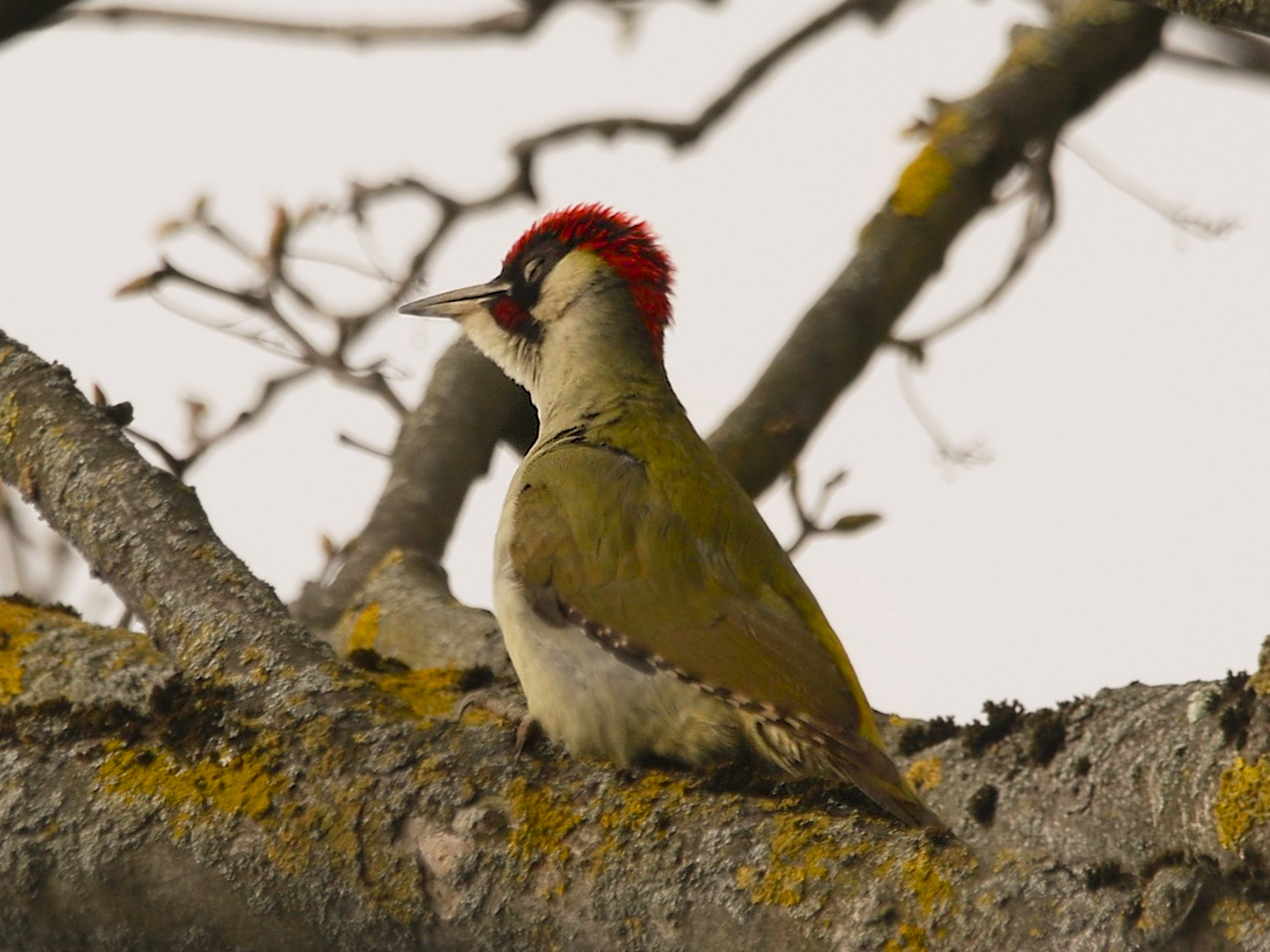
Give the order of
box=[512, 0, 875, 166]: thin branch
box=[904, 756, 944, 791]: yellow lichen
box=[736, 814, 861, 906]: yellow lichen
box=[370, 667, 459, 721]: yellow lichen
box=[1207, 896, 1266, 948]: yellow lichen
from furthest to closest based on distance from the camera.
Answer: box=[512, 0, 875, 166]: thin branch < box=[904, 756, 944, 791]: yellow lichen < box=[370, 667, 459, 721]: yellow lichen < box=[736, 814, 861, 906]: yellow lichen < box=[1207, 896, 1266, 948]: yellow lichen

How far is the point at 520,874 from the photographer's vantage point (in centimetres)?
222

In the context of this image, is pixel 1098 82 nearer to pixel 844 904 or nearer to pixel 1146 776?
pixel 1146 776

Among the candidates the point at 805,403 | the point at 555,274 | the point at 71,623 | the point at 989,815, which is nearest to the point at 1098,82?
the point at 805,403

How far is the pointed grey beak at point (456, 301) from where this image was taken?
4512mm

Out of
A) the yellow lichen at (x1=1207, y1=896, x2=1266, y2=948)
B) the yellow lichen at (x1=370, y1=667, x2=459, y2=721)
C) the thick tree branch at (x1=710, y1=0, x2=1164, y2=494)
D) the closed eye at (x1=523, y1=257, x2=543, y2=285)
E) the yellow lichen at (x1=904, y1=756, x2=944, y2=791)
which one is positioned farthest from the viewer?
the thick tree branch at (x1=710, y1=0, x2=1164, y2=494)

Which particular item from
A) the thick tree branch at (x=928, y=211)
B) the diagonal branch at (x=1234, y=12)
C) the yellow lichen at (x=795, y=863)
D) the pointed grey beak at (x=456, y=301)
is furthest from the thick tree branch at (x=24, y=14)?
the yellow lichen at (x=795, y=863)

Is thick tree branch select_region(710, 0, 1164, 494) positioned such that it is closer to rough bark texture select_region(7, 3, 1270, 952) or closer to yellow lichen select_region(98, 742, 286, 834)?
rough bark texture select_region(7, 3, 1270, 952)

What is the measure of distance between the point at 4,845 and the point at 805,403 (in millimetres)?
2819

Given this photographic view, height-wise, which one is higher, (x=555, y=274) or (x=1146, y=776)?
(x=555, y=274)

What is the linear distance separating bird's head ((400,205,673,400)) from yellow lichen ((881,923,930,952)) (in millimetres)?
2526

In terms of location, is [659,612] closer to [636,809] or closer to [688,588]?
[688,588]

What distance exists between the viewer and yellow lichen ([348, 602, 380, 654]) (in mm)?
4301

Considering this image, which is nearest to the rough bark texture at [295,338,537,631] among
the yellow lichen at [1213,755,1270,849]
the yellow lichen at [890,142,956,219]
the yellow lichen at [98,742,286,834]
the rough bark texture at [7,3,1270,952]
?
the yellow lichen at [890,142,956,219]

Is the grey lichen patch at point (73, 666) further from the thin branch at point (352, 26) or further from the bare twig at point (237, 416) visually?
the thin branch at point (352, 26)
